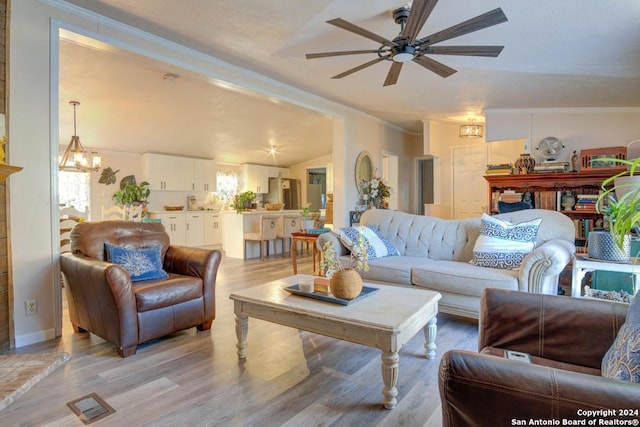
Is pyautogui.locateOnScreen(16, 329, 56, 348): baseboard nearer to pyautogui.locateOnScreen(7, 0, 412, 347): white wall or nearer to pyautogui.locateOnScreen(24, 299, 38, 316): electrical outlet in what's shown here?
pyautogui.locateOnScreen(7, 0, 412, 347): white wall

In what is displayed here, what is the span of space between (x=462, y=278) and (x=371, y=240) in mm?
1056

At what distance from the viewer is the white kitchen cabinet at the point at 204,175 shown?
8.16 metres

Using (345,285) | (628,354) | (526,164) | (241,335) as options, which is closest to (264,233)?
(241,335)

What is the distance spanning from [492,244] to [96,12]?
12.8 feet

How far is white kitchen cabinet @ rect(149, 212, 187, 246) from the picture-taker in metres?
7.43

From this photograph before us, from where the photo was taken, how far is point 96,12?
295 cm

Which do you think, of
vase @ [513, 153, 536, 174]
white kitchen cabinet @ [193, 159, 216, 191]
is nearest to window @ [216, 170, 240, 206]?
white kitchen cabinet @ [193, 159, 216, 191]

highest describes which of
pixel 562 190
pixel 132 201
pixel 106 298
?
pixel 562 190

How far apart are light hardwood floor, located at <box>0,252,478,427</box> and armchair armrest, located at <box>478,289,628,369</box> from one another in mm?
555

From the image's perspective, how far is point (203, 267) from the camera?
9.82 feet

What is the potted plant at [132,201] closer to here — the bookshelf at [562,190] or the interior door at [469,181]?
the bookshelf at [562,190]

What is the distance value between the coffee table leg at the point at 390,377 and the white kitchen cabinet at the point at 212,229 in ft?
23.1

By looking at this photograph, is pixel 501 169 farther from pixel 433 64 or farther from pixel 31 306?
pixel 31 306

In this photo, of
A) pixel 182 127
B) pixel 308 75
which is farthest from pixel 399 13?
pixel 182 127
